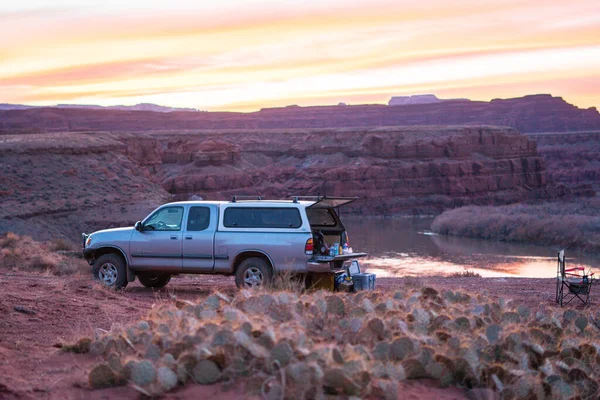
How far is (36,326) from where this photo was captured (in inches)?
367

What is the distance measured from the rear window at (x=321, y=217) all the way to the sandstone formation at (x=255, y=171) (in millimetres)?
25514

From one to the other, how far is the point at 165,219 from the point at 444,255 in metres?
29.5

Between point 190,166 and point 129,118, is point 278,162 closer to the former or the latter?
point 190,166

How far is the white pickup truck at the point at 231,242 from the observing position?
40.3 feet

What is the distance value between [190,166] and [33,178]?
35284 millimetres

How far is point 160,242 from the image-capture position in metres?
13.0

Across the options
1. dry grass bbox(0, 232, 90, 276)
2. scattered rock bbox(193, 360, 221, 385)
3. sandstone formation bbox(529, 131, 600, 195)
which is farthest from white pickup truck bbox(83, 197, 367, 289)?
sandstone formation bbox(529, 131, 600, 195)

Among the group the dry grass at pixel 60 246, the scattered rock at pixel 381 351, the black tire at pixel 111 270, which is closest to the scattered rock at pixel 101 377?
the scattered rock at pixel 381 351

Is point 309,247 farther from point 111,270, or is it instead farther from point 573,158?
point 573,158

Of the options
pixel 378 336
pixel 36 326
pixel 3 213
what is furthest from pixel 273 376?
pixel 3 213

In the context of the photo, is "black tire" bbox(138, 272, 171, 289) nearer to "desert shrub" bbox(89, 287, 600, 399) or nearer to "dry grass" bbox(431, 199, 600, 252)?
"desert shrub" bbox(89, 287, 600, 399)

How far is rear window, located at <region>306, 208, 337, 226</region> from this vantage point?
499 inches

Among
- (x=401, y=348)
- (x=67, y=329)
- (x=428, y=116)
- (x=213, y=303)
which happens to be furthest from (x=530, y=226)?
(x=428, y=116)

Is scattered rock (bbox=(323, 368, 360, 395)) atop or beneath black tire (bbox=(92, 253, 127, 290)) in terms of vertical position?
atop
